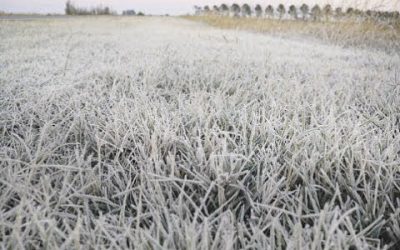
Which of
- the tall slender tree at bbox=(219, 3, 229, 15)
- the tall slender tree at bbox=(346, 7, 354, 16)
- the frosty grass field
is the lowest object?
the frosty grass field

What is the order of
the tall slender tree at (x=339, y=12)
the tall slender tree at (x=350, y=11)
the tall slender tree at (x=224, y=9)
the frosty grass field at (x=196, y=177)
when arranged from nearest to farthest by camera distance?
the frosty grass field at (x=196, y=177)
the tall slender tree at (x=350, y=11)
the tall slender tree at (x=339, y=12)
the tall slender tree at (x=224, y=9)

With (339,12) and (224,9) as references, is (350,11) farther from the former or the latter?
(224,9)

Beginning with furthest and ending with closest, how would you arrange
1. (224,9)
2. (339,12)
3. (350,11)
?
(224,9) → (339,12) → (350,11)

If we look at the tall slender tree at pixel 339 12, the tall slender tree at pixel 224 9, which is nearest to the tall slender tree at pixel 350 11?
the tall slender tree at pixel 339 12

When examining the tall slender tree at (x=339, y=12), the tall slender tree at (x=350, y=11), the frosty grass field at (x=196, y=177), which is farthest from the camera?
the tall slender tree at (x=339, y=12)

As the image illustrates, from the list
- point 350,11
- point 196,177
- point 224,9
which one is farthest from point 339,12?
point 224,9

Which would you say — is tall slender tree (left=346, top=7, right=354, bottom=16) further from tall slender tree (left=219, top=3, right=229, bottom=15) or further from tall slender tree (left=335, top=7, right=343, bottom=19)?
tall slender tree (left=219, top=3, right=229, bottom=15)

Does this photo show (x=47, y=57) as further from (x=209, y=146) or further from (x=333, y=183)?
(x=333, y=183)

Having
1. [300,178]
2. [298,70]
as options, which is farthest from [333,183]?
[298,70]

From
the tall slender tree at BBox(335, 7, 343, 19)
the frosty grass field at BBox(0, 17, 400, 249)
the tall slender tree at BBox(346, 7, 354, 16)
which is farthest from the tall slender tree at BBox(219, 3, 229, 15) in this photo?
the frosty grass field at BBox(0, 17, 400, 249)

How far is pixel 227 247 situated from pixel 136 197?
303 mm

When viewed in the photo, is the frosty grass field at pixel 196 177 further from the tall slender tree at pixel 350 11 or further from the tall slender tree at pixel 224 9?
the tall slender tree at pixel 224 9

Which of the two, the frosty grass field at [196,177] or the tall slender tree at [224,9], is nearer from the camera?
the frosty grass field at [196,177]

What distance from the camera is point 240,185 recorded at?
32.9 inches
